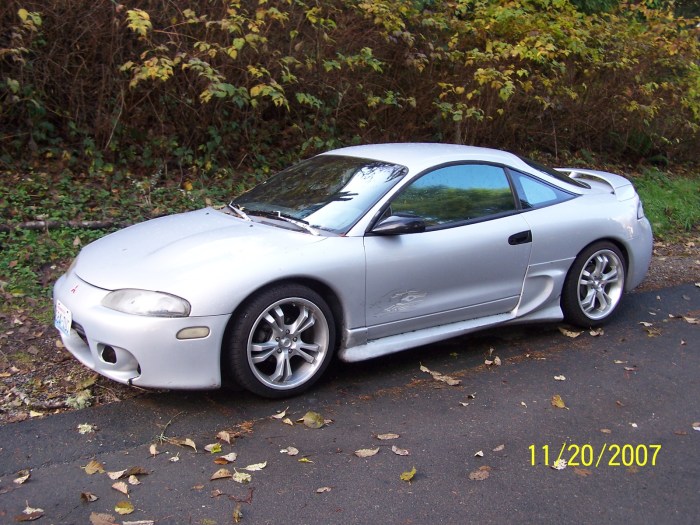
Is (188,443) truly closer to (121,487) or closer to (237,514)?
(121,487)

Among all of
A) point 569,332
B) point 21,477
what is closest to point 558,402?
point 569,332

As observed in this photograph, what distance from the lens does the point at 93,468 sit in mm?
3527

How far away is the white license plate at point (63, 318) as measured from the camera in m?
4.20

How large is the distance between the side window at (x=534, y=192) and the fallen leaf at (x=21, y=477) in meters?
3.67

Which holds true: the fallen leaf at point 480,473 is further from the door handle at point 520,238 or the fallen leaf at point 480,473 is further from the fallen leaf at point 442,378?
the door handle at point 520,238

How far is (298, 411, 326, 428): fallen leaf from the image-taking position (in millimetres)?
4020

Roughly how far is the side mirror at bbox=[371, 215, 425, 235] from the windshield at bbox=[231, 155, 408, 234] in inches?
6.3

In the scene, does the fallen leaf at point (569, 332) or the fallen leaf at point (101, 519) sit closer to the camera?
the fallen leaf at point (101, 519)

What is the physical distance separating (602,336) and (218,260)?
316 cm

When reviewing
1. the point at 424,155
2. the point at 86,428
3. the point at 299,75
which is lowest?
the point at 86,428

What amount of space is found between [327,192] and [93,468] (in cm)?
232

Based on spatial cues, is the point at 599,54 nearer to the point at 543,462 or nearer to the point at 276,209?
the point at 276,209

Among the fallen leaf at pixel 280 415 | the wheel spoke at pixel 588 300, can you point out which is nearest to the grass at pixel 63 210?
the fallen leaf at pixel 280 415

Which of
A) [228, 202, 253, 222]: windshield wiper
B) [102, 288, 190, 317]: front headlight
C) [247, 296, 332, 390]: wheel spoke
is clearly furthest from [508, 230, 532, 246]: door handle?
[102, 288, 190, 317]: front headlight
